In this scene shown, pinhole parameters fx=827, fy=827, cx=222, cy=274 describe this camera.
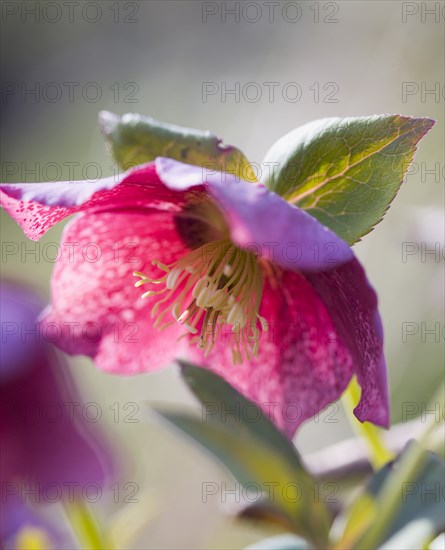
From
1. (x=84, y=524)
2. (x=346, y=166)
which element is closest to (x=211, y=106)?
(x=346, y=166)

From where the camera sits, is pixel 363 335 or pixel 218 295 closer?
pixel 363 335

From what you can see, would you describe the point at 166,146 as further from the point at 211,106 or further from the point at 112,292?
the point at 211,106

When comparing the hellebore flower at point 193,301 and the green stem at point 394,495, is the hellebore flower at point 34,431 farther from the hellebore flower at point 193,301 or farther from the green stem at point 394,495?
the green stem at point 394,495

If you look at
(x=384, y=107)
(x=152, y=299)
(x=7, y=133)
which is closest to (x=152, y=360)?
(x=152, y=299)

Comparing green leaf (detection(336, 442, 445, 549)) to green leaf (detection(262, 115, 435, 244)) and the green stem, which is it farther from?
green leaf (detection(262, 115, 435, 244))

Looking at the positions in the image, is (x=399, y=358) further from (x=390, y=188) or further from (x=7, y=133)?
(x=7, y=133)

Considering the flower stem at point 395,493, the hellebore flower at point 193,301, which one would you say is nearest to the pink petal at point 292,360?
the hellebore flower at point 193,301

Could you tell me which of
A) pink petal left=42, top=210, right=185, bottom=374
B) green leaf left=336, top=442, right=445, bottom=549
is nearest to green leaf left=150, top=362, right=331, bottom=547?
green leaf left=336, top=442, right=445, bottom=549
